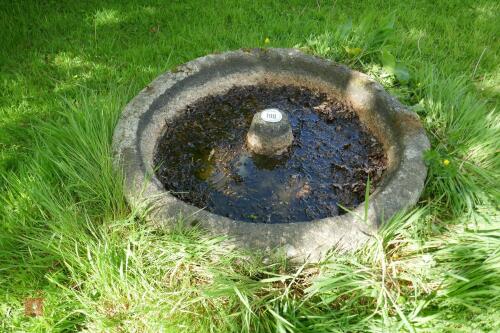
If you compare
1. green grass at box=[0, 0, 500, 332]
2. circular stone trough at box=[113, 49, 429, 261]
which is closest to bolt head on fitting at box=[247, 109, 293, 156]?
circular stone trough at box=[113, 49, 429, 261]

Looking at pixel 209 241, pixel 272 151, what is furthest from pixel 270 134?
pixel 209 241

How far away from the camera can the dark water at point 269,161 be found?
2246 millimetres

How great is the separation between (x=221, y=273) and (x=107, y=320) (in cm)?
59

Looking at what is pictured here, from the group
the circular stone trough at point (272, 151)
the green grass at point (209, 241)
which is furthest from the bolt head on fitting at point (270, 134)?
the green grass at point (209, 241)

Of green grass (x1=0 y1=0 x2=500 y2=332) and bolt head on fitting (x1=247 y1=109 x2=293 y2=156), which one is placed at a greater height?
bolt head on fitting (x1=247 y1=109 x2=293 y2=156)

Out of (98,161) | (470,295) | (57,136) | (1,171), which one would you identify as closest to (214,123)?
(98,161)

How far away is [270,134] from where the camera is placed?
7.99ft

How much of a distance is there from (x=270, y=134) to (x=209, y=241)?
899mm

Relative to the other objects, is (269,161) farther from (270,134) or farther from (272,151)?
(270,134)

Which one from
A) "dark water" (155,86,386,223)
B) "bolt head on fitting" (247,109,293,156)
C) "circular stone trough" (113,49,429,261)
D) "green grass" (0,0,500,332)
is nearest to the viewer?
"green grass" (0,0,500,332)

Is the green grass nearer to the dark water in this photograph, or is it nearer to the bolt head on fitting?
the dark water

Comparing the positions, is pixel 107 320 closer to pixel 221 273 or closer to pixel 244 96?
pixel 221 273

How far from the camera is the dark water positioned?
225cm

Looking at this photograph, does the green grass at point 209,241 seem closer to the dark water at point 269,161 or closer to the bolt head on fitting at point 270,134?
the dark water at point 269,161
